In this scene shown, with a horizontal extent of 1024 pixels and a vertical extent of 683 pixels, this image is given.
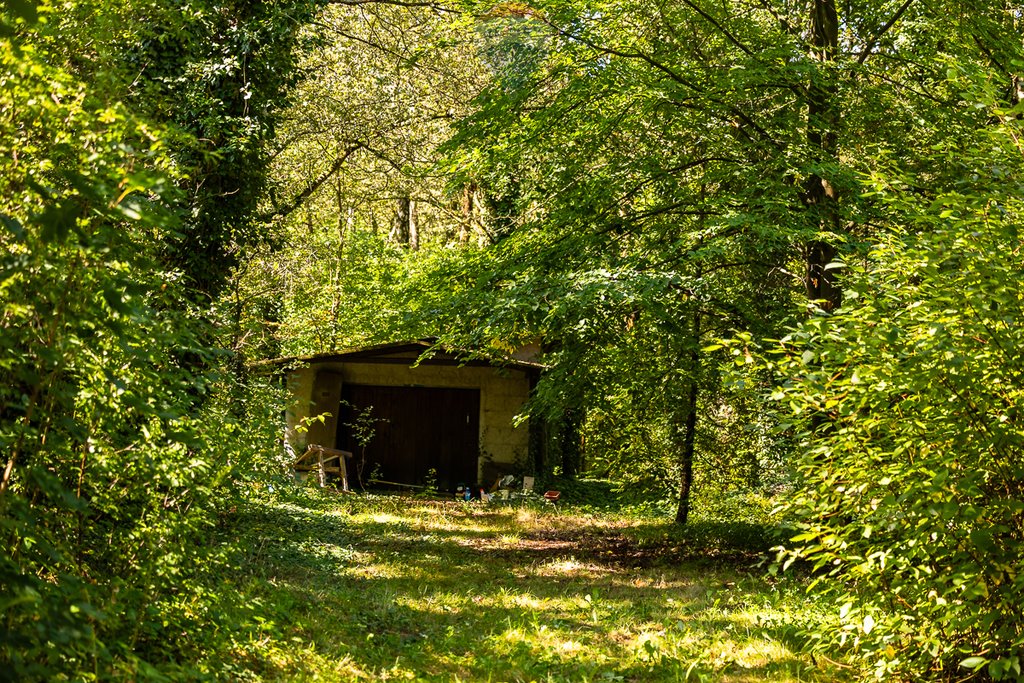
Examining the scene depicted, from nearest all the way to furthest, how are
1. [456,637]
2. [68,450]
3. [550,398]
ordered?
1. [68,450]
2. [456,637]
3. [550,398]

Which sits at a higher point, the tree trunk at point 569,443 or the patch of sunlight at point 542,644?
the tree trunk at point 569,443

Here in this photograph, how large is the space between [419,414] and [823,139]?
44.7ft

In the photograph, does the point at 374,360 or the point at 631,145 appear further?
the point at 374,360

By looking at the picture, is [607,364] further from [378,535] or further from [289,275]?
[289,275]

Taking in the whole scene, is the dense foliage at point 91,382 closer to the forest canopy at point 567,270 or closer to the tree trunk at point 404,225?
the forest canopy at point 567,270

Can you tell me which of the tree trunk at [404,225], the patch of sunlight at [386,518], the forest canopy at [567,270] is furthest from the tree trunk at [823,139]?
the tree trunk at [404,225]

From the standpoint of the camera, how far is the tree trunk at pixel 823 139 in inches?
404

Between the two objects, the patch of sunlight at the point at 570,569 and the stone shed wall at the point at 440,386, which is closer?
the patch of sunlight at the point at 570,569

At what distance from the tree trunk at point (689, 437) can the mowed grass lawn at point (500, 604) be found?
75 cm

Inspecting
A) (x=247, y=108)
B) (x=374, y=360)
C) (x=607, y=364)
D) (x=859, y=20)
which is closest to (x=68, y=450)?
(x=247, y=108)

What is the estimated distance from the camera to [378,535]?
531 inches

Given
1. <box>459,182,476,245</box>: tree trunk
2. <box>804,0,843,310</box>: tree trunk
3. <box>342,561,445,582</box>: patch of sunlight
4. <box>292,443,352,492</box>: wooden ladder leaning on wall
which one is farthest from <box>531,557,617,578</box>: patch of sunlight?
<box>459,182,476,245</box>: tree trunk

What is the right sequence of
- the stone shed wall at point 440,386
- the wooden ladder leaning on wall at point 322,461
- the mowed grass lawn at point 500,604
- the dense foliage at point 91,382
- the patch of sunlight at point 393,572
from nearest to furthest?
the dense foliage at point 91,382, the mowed grass lawn at point 500,604, the patch of sunlight at point 393,572, the wooden ladder leaning on wall at point 322,461, the stone shed wall at point 440,386

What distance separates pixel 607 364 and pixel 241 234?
19.0ft
